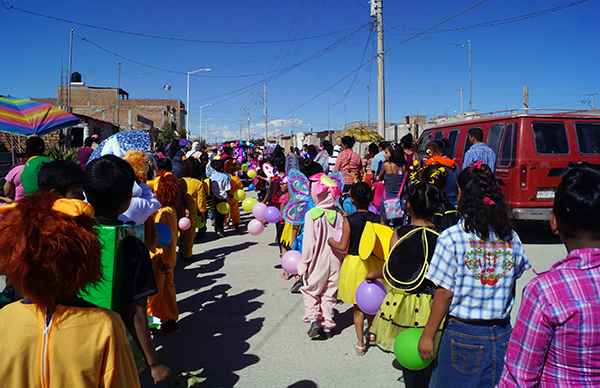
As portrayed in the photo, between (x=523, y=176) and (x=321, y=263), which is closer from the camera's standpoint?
(x=321, y=263)

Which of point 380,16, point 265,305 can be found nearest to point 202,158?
point 265,305

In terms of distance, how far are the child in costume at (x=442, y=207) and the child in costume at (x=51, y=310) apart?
2684mm

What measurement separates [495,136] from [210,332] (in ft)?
22.4

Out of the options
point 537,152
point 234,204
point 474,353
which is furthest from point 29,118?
point 537,152

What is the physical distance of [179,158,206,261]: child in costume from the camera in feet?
23.8

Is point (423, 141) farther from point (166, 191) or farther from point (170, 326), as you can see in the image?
point (170, 326)

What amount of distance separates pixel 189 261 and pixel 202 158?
12.5 feet

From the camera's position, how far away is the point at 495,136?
826 cm

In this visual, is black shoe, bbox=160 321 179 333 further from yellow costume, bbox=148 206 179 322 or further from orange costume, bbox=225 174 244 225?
orange costume, bbox=225 174 244 225

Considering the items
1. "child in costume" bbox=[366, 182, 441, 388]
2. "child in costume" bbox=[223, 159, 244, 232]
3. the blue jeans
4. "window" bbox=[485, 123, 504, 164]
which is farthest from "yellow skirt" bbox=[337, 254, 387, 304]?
"child in costume" bbox=[223, 159, 244, 232]

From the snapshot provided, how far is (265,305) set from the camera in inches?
208

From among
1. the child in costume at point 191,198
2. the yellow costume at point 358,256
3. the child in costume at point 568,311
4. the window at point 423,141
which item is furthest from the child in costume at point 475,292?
the window at point 423,141

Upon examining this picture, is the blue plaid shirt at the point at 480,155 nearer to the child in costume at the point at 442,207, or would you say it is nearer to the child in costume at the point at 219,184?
the child in costume at the point at 442,207

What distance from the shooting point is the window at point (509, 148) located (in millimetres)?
7699
